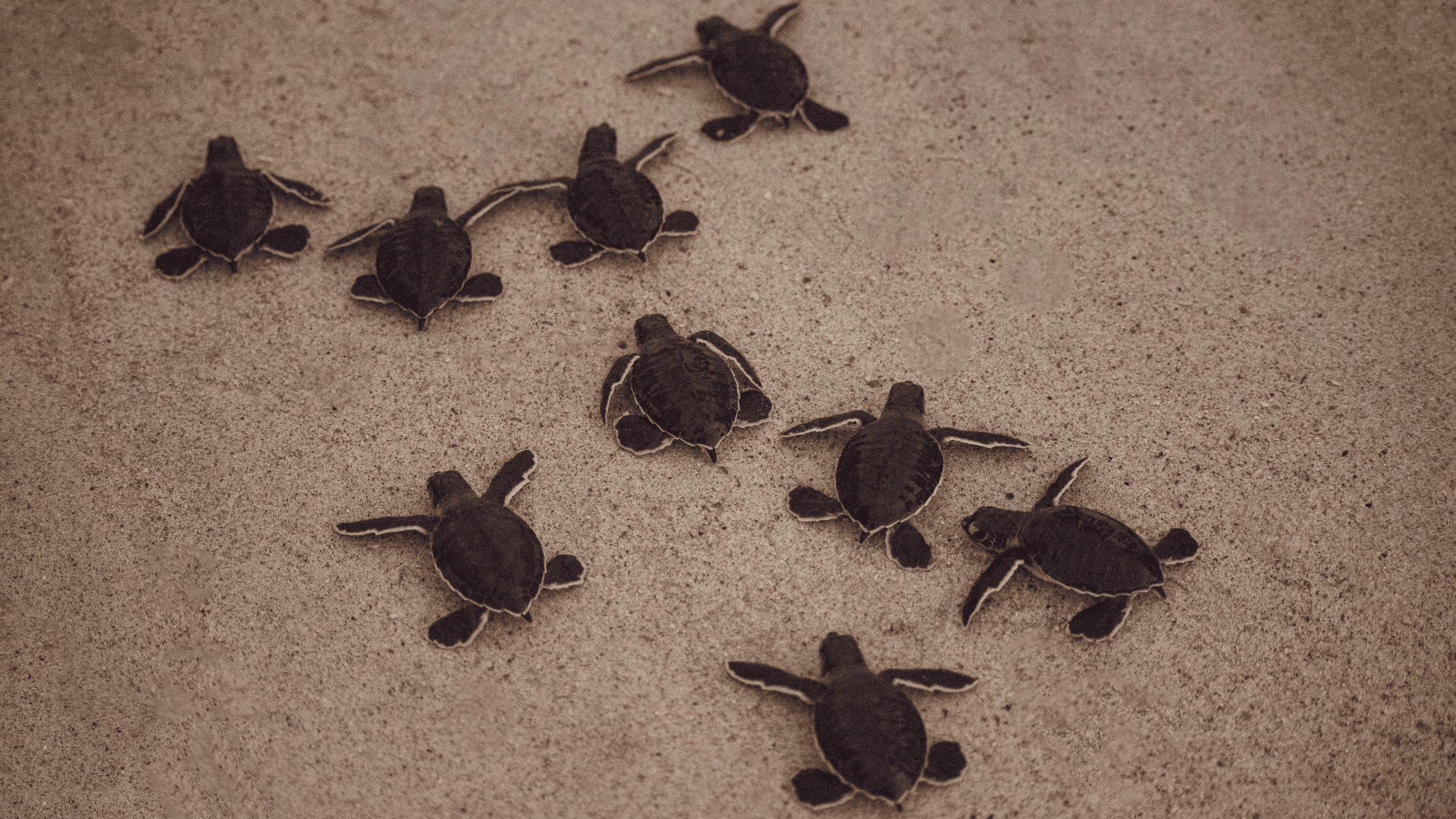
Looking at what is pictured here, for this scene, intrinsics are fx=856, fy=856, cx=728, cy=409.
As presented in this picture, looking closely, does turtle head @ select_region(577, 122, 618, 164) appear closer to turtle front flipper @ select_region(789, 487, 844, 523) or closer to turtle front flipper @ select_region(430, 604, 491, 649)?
turtle front flipper @ select_region(789, 487, 844, 523)

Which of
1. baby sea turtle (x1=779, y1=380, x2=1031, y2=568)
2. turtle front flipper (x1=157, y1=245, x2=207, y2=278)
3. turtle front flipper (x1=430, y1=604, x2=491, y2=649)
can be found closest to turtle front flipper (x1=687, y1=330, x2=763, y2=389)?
baby sea turtle (x1=779, y1=380, x2=1031, y2=568)

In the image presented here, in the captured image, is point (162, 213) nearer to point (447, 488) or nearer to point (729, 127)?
point (447, 488)

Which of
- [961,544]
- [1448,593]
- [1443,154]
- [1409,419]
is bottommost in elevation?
[961,544]

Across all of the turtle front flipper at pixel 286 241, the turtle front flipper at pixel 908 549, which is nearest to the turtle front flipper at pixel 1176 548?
the turtle front flipper at pixel 908 549

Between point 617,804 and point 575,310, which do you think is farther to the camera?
point 575,310

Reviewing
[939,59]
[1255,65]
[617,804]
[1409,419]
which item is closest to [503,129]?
[939,59]

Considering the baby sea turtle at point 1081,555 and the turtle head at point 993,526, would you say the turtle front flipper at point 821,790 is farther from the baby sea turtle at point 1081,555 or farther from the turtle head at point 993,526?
the turtle head at point 993,526

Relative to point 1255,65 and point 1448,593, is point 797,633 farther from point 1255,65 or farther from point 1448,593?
point 1255,65
